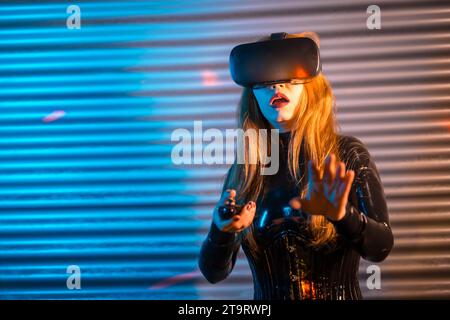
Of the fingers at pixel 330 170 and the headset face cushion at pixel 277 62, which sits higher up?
the headset face cushion at pixel 277 62

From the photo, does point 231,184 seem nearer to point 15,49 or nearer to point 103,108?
point 103,108

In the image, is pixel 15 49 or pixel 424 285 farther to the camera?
pixel 15 49

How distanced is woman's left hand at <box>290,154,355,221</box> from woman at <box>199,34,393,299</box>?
0.14 m

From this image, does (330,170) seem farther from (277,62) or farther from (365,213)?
(277,62)

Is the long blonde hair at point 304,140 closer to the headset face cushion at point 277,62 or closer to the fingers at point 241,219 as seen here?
the headset face cushion at point 277,62

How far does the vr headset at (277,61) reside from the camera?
219 centimetres

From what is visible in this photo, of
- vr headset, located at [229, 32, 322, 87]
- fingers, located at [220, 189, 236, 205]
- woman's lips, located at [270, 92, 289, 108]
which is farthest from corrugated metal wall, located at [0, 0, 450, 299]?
fingers, located at [220, 189, 236, 205]

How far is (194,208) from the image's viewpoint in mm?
3000

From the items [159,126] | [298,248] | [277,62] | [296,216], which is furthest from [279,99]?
[159,126]

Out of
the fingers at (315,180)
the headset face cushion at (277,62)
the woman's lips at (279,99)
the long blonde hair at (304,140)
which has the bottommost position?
the fingers at (315,180)

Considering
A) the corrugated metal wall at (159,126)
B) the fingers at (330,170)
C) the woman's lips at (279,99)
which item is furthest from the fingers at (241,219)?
the corrugated metal wall at (159,126)

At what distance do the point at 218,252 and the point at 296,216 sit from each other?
30cm

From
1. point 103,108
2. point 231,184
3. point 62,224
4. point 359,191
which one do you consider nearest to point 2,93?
point 103,108

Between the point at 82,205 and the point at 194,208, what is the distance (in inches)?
23.3
